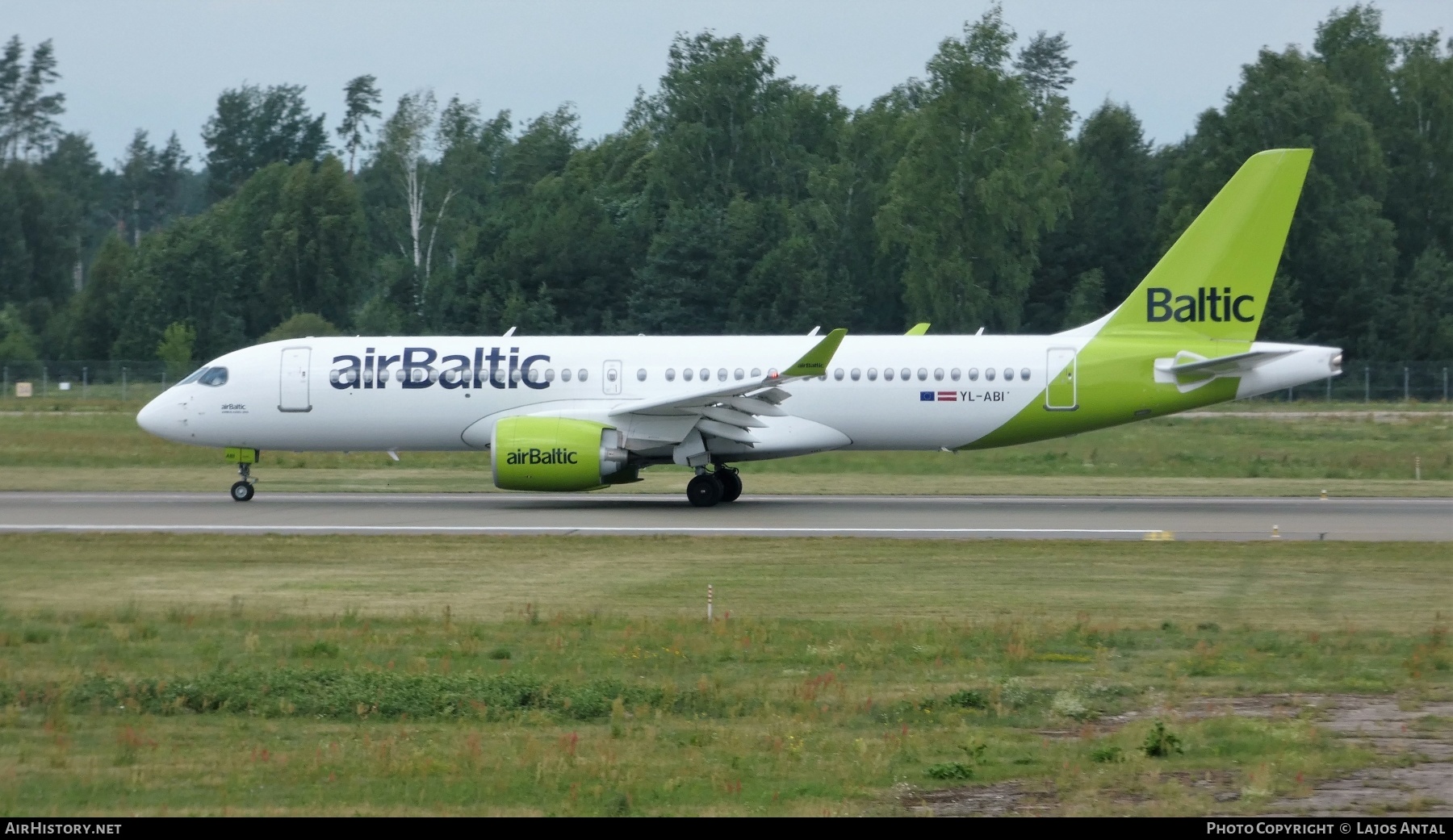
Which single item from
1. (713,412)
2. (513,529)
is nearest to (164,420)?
(513,529)

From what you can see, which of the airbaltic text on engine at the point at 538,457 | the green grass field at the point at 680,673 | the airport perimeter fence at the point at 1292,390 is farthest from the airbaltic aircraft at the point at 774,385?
the airport perimeter fence at the point at 1292,390

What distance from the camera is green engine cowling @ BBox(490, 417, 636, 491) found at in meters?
24.7

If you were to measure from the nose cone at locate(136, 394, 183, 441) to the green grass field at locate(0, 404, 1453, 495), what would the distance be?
9.60ft

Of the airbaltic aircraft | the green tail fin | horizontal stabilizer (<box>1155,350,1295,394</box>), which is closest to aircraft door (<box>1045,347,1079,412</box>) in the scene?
the airbaltic aircraft

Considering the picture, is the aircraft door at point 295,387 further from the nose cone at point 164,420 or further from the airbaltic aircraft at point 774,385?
the nose cone at point 164,420

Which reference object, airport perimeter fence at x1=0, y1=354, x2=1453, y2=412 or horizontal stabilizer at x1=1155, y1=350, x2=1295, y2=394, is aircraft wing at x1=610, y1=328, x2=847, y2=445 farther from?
airport perimeter fence at x1=0, y1=354, x2=1453, y2=412

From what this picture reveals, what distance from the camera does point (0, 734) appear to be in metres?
9.85

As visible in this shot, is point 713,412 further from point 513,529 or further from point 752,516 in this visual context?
point 513,529

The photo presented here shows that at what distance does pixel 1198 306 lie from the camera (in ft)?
86.6

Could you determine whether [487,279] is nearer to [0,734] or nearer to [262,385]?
[262,385]

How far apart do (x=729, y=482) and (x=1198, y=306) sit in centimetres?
854

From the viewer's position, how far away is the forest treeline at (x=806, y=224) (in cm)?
6144

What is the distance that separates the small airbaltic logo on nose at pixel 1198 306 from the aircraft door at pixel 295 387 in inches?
576
